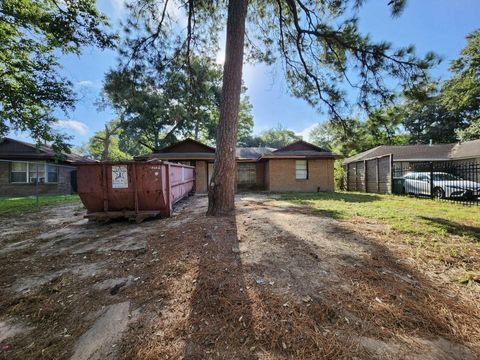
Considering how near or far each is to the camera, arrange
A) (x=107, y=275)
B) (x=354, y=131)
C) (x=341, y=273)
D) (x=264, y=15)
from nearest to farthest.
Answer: (x=341, y=273), (x=107, y=275), (x=354, y=131), (x=264, y=15)

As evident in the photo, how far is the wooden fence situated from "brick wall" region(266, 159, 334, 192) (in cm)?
234

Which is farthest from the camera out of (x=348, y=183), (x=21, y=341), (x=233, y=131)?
(x=348, y=183)

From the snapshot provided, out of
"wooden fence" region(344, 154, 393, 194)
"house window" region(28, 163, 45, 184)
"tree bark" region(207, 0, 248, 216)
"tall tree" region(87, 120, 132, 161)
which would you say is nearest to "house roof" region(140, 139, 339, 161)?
"wooden fence" region(344, 154, 393, 194)

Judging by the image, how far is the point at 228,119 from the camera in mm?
5621

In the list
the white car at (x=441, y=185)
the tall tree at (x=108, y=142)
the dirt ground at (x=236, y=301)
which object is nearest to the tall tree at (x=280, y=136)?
the tall tree at (x=108, y=142)

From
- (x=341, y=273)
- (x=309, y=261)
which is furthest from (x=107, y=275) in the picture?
(x=341, y=273)

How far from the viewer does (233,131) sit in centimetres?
567

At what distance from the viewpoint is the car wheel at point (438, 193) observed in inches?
415

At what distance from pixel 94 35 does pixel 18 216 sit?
6.78 m

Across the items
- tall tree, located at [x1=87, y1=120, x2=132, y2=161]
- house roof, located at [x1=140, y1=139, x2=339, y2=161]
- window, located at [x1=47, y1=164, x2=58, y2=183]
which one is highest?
tall tree, located at [x1=87, y1=120, x2=132, y2=161]

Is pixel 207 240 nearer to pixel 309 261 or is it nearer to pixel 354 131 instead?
pixel 309 261

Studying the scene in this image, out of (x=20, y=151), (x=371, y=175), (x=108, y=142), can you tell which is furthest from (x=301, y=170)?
(x=108, y=142)

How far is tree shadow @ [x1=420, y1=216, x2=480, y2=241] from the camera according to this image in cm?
418

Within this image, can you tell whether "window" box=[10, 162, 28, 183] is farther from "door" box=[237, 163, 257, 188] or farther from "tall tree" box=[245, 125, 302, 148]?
"tall tree" box=[245, 125, 302, 148]
